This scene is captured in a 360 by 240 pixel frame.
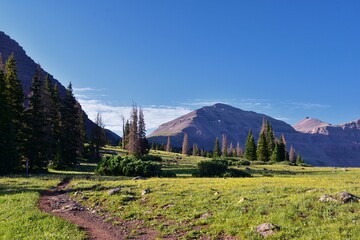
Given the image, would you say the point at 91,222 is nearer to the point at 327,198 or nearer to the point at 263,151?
the point at 327,198

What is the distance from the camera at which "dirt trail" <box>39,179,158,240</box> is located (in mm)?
17047

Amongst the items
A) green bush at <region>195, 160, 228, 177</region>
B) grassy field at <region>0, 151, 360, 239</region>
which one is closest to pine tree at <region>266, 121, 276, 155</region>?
green bush at <region>195, 160, 228, 177</region>

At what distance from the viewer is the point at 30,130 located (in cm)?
5378

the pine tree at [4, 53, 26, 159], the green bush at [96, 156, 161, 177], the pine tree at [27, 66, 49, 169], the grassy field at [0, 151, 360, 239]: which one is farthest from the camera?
the pine tree at [27, 66, 49, 169]

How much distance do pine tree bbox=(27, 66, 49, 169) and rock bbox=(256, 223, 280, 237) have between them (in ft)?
155

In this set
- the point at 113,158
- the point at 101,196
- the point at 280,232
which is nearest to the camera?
the point at 280,232

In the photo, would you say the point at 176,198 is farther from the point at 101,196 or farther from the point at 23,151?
the point at 23,151

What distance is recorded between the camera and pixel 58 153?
61531mm

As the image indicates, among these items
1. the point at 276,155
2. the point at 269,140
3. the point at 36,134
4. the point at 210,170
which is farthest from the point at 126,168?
the point at 269,140

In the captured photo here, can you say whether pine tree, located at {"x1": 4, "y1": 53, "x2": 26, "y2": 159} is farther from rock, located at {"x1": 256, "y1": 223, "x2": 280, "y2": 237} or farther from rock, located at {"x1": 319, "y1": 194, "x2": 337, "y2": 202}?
rock, located at {"x1": 319, "y1": 194, "x2": 337, "y2": 202}

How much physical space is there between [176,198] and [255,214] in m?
7.47

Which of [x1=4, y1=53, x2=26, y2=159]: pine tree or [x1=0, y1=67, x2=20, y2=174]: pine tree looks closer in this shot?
[x1=0, y1=67, x2=20, y2=174]: pine tree

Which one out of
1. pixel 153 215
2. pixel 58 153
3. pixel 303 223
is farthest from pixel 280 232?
pixel 58 153

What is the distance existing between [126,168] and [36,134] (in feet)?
56.7
